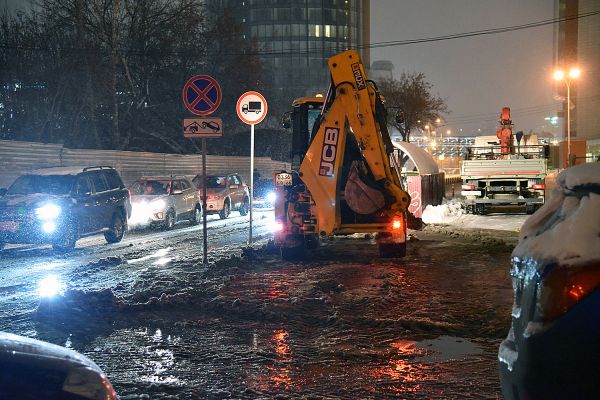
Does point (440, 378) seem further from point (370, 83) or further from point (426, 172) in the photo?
point (426, 172)

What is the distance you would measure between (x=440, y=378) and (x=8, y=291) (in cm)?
699

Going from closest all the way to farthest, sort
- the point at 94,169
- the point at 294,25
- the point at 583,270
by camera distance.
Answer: the point at 583,270 → the point at 94,169 → the point at 294,25

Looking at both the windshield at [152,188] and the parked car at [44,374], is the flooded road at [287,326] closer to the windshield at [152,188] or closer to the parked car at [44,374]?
the parked car at [44,374]

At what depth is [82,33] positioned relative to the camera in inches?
1372

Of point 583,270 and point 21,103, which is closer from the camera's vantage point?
point 583,270

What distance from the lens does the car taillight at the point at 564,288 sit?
3.05 metres

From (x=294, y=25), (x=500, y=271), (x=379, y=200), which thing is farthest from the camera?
(x=294, y=25)

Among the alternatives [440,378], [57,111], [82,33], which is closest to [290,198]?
[440,378]

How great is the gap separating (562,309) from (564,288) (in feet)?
0.31

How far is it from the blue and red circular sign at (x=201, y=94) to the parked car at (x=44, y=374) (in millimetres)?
9454

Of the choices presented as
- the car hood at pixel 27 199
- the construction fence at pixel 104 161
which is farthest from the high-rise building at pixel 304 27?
the car hood at pixel 27 199

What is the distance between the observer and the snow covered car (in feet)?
10.0


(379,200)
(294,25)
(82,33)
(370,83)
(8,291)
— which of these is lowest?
(8,291)

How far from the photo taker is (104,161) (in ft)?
96.9
